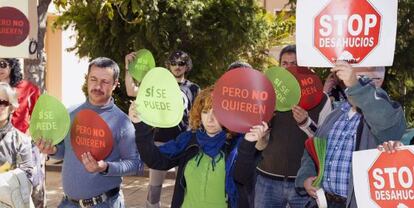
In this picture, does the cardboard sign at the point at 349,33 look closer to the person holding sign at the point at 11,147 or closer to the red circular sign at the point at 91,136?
the red circular sign at the point at 91,136

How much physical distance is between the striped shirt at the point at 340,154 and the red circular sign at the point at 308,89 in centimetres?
105

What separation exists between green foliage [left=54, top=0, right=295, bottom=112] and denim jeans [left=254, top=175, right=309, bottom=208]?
3.96 metres

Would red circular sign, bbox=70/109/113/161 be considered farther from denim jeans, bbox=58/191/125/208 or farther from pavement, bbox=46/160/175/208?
pavement, bbox=46/160/175/208

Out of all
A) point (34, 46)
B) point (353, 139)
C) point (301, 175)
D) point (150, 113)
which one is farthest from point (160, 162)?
point (34, 46)

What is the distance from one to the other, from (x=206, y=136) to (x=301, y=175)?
62 cm

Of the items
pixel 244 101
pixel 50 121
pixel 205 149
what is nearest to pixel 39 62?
pixel 50 121

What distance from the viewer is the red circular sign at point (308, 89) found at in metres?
4.71

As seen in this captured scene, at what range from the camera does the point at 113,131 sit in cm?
403

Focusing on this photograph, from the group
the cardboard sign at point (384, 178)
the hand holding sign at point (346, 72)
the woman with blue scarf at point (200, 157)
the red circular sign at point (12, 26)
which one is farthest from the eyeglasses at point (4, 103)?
the cardboard sign at point (384, 178)

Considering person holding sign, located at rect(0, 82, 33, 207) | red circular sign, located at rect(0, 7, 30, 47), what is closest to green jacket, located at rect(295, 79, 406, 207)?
person holding sign, located at rect(0, 82, 33, 207)

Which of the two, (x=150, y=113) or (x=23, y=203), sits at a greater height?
(x=150, y=113)

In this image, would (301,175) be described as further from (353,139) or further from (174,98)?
(174,98)

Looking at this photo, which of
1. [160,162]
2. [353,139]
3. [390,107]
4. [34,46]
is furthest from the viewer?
[34,46]

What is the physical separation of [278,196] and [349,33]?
1.72m
